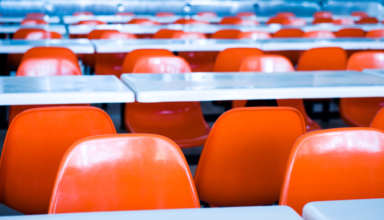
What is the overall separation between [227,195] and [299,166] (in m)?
0.53

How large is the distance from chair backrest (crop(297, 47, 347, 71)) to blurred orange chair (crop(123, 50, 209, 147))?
1037 millimetres

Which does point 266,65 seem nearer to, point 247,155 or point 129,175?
point 247,155

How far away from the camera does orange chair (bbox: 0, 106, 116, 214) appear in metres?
1.67

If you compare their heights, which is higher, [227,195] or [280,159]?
[280,159]

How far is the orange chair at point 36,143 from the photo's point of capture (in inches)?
65.7

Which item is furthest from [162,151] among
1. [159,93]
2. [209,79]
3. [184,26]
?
[184,26]

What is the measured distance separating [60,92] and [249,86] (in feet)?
2.77

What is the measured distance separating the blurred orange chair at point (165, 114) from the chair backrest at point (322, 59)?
1.04 m

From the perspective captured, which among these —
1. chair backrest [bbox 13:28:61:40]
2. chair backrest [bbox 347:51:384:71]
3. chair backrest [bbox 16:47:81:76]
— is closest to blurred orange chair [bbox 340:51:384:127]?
chair backrest [bbox 347:51:384:71]

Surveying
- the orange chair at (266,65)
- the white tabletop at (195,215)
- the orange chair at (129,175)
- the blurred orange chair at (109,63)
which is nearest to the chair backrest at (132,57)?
the orange chair at (266,65)

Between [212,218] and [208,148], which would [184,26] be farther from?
[212,218]

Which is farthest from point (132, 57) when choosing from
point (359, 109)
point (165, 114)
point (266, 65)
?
point (359, 109)

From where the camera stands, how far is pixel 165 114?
2945mm

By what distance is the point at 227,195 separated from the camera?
5.96 ft
